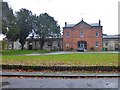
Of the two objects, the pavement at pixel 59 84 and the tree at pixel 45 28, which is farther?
the tree at pixel 45 28

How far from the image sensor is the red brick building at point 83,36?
73875 millimetres

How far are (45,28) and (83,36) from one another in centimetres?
1228

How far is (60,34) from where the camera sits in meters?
84.9

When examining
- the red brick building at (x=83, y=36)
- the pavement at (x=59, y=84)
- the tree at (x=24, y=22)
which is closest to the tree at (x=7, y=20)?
the tree at (x=24, y=22)

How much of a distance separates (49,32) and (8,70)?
60.6m

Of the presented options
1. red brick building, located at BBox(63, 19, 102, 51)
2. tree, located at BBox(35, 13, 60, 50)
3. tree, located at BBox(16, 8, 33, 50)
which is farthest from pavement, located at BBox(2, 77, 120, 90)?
tree, located at BBox(35, 13, 60, 50)

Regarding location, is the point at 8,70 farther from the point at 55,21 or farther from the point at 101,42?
the point at 55,21

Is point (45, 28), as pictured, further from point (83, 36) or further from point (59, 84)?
point (59, 84)

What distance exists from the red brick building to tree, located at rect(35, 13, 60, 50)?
18.6 feet

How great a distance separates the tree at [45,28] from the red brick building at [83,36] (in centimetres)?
567

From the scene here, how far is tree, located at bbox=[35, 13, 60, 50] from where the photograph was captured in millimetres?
74981

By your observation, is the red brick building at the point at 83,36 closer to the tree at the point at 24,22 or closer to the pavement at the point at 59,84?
the tree at the point at 24,22

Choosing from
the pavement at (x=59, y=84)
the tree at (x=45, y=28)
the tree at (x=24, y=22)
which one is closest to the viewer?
the pavement at (x=59, y=84)

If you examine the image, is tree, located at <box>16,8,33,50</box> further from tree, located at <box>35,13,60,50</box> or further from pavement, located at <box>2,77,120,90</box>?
pavement, located at <box>2,77,120,90</box>
